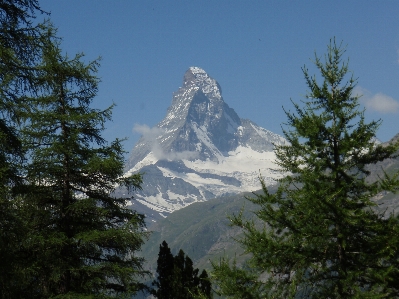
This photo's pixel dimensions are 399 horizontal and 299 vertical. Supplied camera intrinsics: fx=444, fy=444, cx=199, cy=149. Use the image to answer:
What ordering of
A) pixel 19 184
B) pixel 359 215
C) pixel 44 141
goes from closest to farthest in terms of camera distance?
1. pixel 19 184
2. pixel 359 215
3. pixel 44 141

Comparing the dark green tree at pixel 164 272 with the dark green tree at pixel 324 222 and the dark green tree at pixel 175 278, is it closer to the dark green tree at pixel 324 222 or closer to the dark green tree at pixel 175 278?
the dark green tree at pixel 175 278

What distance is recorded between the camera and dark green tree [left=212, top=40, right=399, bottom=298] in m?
11.7

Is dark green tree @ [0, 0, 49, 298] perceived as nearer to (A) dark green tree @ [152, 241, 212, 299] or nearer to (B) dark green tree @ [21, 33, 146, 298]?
(B) dark green tree @ [21, 33, 146, 298]

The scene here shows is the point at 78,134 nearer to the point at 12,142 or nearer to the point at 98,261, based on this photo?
the point at 98,261

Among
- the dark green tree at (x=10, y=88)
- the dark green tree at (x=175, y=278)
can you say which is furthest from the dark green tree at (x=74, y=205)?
the dark green tree at (x=175, y=278)

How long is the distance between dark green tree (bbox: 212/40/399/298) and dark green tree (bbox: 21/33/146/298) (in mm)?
4126

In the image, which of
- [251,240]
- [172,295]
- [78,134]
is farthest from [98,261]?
[172,295]

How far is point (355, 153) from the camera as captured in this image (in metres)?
12.9

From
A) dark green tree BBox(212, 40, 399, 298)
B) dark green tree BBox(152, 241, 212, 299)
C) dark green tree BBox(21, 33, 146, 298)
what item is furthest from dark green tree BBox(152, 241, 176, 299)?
dark green tree BBox(212, 40, 399, 298)

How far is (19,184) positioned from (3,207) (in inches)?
25.9

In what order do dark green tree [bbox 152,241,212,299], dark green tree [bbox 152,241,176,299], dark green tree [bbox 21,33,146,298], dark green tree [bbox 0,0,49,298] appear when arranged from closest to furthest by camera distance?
dark green tree [bbox 0,0,49,298], dark green tree [bbox 21,33,146,298], dark green tree [bbox 152,241,212,299], dark green tree [bbox 152,241,176,299]

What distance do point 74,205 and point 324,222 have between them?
796 centimetres

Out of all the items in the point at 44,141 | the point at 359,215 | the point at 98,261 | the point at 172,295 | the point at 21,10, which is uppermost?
the point at 21,10

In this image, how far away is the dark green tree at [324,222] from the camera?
1168cm
